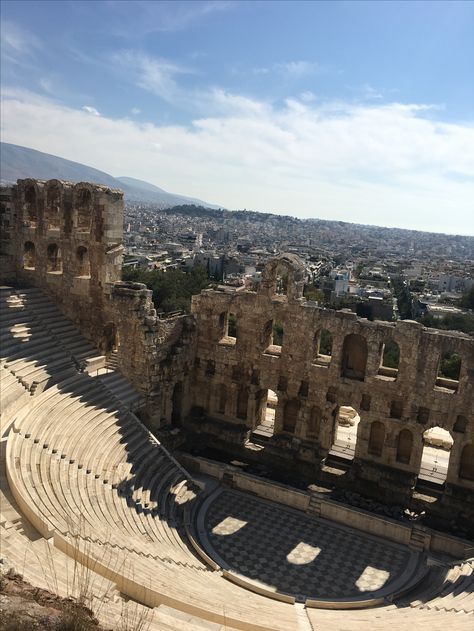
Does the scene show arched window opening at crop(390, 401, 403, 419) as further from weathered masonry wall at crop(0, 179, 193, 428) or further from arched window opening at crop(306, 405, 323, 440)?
weathered masonry wall at crop(0, 179, 193, 428)

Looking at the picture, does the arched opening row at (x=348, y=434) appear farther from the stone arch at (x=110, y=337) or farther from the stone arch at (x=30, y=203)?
the stone arch at (x=30, y=203)

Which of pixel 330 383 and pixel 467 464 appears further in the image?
pixel 330 383

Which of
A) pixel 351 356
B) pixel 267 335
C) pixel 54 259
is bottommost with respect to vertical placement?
pixel 351 356

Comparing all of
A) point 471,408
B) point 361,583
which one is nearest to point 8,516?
point 361,583

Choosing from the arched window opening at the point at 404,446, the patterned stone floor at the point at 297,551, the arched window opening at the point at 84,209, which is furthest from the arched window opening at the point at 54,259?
the arched window opening at the point at 404,446

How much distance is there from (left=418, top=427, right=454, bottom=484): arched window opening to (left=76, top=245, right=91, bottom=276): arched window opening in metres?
18.7

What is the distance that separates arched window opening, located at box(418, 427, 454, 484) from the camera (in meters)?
23.7

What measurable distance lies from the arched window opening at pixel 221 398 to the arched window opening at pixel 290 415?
3.37 meters

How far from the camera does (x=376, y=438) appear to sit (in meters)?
24.1

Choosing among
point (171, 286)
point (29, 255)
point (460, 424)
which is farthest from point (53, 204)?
point (171, 286)

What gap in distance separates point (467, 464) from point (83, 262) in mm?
21012

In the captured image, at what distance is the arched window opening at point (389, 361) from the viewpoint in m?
23.6

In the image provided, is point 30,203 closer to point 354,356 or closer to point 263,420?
point 263,420

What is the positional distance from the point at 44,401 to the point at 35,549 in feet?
29.4
